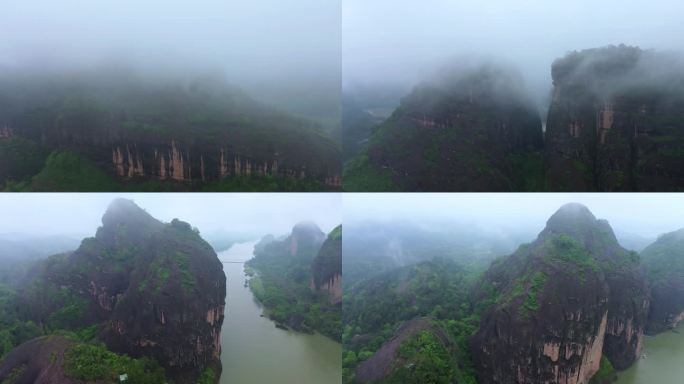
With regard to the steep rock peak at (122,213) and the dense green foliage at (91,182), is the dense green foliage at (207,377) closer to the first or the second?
the steep rock peak at (122,213)

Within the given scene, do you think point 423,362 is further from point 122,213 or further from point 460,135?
point 122,213

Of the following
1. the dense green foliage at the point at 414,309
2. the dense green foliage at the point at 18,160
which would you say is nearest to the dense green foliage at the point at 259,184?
the dense green foliage at the point at 18,160

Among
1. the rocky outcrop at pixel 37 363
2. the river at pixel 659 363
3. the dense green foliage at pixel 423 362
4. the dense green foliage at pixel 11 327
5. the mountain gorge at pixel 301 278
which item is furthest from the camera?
the mountain gorge at pixel 301 278

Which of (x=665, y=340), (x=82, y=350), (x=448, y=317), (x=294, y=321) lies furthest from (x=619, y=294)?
(x=82, y=350)

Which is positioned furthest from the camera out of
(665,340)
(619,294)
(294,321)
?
(665,340)

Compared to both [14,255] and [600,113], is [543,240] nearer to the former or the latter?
[600,113]

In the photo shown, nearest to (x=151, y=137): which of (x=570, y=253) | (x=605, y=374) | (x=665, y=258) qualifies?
(x=570, y=253)

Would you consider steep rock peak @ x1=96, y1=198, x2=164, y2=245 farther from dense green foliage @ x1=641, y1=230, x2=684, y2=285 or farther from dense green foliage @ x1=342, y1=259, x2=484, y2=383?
dense green foliage @ x1=641, y1=230, x2=684, y2=285
